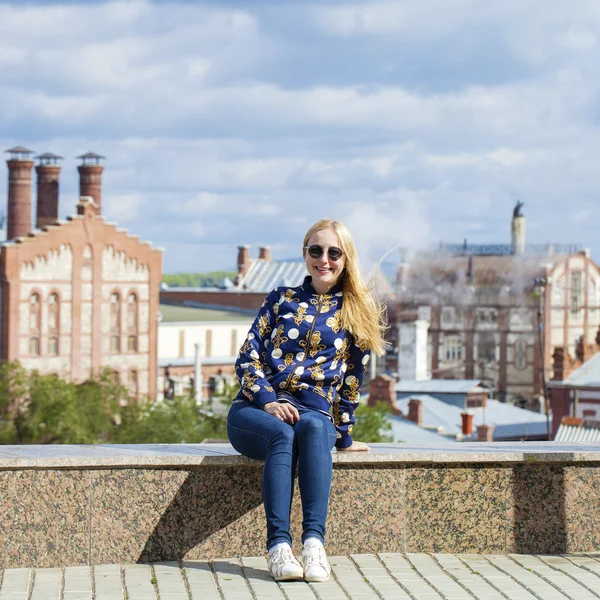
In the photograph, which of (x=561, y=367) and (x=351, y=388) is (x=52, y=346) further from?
(x=351, y=388)

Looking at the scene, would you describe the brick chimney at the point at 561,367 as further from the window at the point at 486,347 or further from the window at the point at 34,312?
the window at the point at 486,347

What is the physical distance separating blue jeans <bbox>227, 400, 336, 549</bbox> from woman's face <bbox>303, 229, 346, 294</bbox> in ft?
2.57

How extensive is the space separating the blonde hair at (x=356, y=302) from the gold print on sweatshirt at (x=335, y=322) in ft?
0.07

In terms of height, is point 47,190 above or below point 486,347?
above

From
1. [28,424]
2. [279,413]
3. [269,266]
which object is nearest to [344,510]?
[279,413]

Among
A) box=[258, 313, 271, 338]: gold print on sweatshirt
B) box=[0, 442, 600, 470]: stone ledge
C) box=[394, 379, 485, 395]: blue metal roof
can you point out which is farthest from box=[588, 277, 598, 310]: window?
box=[258, 313, 271, 338]: gold print on sweatshirt

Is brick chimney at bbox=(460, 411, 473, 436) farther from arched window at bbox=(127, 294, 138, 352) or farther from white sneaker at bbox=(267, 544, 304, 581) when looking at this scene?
white sneaker at bbox=(267, 544, 304, 581)

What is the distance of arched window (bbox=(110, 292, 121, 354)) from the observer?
203 feet

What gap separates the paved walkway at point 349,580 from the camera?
676 cm

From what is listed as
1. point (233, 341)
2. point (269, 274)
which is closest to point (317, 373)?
point (233, 341)

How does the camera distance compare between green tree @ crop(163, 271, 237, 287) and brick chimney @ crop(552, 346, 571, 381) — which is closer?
brick chimney @ crop(552, 346, 571, 381)

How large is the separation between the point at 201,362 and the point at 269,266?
27.8 meters

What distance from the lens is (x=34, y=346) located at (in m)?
59.5

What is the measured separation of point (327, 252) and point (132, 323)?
183 ft
